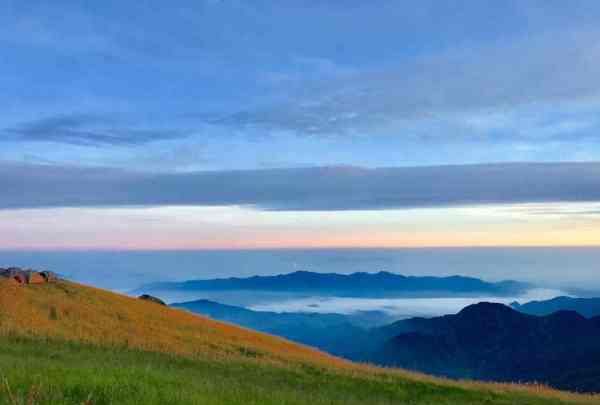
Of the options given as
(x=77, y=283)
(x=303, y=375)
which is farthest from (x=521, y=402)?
(x=77, y=283)

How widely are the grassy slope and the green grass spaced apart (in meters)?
0.04

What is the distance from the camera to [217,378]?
755 inches

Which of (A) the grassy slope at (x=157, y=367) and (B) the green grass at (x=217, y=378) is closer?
(A) the grassy slope at (x=157, y=367)

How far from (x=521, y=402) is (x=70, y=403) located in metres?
21.3

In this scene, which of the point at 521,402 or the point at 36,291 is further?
the point at 36,291

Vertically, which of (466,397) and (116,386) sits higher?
(116,386)

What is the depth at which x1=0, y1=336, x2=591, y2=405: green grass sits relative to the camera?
11195 millimetres

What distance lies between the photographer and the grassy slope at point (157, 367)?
34.5ft

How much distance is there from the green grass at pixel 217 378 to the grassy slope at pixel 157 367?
4cm

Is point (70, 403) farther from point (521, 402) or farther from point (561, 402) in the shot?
point (561, 402)

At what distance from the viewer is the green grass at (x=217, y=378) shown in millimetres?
11195

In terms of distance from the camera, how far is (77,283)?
189ft

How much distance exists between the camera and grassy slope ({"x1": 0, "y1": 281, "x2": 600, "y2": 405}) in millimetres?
10516

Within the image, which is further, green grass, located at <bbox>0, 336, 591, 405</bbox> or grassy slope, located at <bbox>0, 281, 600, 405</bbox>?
green grass, located at <bbox>0, 336, 591, 405</bbox>
